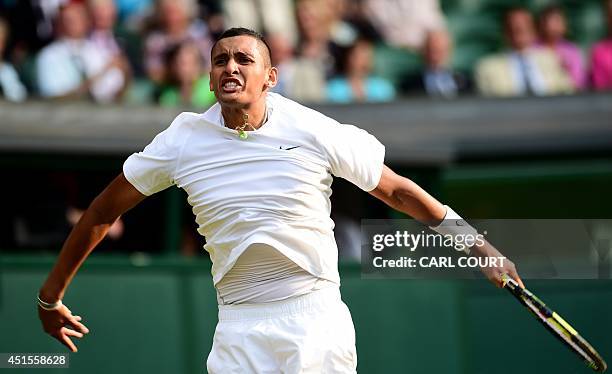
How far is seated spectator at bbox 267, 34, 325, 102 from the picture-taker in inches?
373

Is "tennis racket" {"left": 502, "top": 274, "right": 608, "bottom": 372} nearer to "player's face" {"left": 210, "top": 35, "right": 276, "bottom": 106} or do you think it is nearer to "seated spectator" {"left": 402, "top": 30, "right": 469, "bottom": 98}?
"player's face" {"left": 210, "top": 35, "right": 276, "bottom": 106}

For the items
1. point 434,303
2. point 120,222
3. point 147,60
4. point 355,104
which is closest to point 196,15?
point 147,60

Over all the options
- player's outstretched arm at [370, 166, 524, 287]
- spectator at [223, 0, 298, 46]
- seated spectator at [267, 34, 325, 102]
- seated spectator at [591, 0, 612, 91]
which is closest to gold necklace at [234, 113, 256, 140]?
player's outstretched arm at [370, 166, 524, 287]

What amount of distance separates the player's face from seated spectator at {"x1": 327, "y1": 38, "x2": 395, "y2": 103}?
17.0 feet

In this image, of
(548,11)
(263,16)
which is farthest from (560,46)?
(263,16)

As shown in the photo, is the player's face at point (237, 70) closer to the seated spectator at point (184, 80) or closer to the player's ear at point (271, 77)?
the player's ear at point (271, 77)

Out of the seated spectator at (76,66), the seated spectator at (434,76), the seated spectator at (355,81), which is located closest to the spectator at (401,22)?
Result: the seated spectator at (434,76)

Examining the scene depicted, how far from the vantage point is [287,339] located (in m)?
4.38

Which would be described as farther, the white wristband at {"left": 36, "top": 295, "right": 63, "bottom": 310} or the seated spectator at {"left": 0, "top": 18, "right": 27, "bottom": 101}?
the seated spectator at {"left": 0, "top": 18, "right": 27, "bottom": 101}

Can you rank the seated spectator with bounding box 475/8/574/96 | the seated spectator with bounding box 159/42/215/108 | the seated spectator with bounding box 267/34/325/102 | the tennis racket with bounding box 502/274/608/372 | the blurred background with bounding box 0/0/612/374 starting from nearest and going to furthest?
the tennis racket with bounding box 502/274/608/372, the blurred background with bounding box 0/0/612/374, the seated spectator with bounding box 159/42/215/108, the seated spectator with bounding box 267/34/325/102, the seated spectator with bounding box 475/8/574/96

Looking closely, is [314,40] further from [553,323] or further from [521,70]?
[553,323]

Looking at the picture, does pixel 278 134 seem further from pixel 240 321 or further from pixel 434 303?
pixel 434 303

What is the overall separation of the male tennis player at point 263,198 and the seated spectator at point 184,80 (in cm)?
452

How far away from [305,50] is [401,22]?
1139mm
